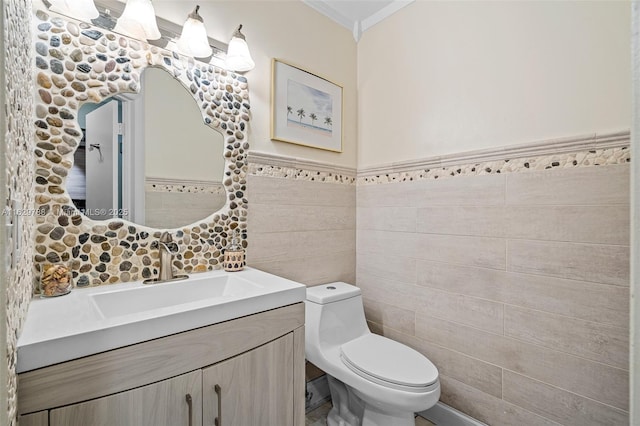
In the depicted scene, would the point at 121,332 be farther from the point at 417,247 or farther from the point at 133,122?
the point at 417,247

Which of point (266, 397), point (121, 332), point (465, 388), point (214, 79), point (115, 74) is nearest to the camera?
point (121, 332)

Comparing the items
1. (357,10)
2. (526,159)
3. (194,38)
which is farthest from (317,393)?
(357,10)

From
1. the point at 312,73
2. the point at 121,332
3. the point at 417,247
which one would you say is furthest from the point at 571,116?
the point at 121,332

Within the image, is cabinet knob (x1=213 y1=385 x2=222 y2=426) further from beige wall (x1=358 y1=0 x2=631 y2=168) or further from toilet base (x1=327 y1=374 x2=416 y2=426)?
beige wall (x1=358 y1=0 x2=631 y2=168)

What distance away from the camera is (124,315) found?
912mm

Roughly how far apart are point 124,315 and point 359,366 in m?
1.01

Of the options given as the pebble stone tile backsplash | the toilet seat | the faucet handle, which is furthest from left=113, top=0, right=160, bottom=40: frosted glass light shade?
the toilet seat

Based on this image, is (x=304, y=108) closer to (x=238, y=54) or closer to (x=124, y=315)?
(x=238, y=54)

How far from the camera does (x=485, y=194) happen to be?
1.54 metres

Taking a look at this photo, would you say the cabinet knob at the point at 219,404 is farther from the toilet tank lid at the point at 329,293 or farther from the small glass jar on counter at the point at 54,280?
the toilet tank lid at the point at 329,293

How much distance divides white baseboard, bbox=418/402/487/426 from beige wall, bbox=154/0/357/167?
1542mm

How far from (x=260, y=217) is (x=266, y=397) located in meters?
0.86

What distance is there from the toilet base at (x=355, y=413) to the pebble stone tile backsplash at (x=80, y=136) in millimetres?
1006

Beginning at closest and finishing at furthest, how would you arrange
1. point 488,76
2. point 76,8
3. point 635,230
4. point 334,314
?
point 635,230 → point 76,8 → point 488,76 → point 334,314
